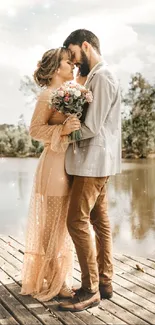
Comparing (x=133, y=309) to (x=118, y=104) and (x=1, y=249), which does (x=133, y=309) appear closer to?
(x=118, y=104)

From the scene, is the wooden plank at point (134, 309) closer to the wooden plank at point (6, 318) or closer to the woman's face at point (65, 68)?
the wooden plank at point (6, 318)

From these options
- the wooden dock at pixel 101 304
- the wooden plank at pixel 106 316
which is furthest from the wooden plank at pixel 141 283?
the wooden plank at pixel 106 316

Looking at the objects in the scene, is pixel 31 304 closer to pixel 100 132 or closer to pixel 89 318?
pixel 89 318

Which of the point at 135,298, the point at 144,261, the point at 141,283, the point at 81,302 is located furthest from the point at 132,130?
the point at 81,302

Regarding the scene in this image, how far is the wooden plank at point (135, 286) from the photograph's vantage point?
3137 mm

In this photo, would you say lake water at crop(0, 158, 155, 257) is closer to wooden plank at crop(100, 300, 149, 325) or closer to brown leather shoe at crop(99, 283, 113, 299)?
brown leather shoe at crop(99, 283, 113, 299)

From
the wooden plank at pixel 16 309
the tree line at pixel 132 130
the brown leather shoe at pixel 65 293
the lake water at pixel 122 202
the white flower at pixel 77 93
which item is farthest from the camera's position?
the tree line at pixel 132 130

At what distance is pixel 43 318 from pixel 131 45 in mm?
9691

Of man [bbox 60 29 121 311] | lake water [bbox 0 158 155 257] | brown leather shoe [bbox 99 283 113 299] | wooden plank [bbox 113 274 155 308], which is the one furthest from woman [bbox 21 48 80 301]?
lake water [bbox 0 158 155 257]

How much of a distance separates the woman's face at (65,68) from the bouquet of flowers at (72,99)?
0.18 m

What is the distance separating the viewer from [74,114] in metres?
2.76

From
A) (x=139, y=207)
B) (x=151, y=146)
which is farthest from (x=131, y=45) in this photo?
(x=139, y=207)

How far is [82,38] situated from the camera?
285 cm

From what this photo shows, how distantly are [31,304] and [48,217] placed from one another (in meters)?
0.54
